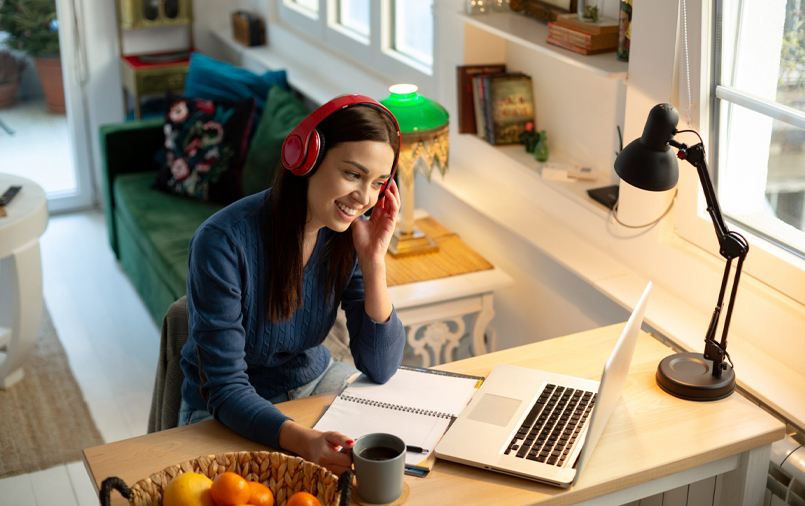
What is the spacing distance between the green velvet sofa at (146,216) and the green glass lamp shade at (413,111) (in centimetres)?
98

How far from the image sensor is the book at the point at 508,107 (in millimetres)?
2363

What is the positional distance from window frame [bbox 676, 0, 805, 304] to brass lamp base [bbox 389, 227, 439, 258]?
855 millimetres

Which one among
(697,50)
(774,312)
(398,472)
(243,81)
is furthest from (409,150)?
(243,81)

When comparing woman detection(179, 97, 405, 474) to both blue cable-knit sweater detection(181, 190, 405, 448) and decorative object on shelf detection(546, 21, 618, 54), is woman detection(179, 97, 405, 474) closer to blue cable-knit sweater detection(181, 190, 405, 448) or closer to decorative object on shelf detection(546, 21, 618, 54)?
blue cable-knit sweater detection(181, 190, 405, 448)

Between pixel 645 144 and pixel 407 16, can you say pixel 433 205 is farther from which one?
pixel 645 144

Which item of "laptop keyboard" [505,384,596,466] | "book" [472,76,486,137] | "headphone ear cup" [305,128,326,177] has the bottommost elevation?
"laptop keyboard" [505,384,596,466]

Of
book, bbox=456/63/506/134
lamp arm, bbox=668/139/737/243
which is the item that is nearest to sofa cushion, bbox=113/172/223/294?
book, bbox=456/63/506/134

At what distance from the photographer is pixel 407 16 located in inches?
117

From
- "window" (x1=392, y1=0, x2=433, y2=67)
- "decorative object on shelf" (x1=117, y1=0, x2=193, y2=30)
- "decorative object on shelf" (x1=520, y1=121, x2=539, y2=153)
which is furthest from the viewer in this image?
"decorative object on shelf" (x1=117, y1=0, x2=193, y2=30)

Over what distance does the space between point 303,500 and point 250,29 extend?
3371mm

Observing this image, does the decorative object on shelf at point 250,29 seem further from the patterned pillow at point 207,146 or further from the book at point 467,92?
the book at point 467,92

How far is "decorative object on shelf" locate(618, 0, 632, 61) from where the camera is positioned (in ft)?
6.14

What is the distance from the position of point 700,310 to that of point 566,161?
0.64 metres

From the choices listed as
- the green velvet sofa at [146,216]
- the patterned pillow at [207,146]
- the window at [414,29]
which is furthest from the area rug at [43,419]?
the window at [414,29]
